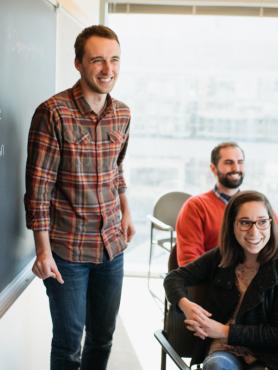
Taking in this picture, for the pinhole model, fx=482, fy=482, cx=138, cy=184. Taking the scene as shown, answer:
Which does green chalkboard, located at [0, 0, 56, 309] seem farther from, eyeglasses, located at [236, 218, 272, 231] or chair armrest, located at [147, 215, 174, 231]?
chair armrest, located at [147, 215, 174, 231]

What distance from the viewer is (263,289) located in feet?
5.78

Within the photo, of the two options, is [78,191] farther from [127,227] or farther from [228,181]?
[228,181]

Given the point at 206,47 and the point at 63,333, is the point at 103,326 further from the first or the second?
the point at 206,47

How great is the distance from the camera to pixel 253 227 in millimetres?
1843

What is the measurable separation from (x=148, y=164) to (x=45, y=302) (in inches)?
83.0

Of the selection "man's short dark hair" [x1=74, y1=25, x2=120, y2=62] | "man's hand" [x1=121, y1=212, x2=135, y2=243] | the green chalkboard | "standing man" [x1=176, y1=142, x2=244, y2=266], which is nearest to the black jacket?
"man's hand" [x1=121, y1=212, x2=135, y2=243]

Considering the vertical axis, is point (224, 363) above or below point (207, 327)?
below

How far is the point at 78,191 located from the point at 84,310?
0.47 m

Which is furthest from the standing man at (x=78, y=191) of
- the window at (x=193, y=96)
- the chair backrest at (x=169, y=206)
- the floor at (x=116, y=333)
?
the window at (x=193, y=96)

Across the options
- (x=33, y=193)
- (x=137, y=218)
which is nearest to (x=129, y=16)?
(x=137, y=218)

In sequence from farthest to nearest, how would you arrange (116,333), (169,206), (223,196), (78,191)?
(169,206) < (116,333) < (223,196) < (78,191)

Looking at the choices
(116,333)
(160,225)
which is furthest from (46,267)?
(160,225)

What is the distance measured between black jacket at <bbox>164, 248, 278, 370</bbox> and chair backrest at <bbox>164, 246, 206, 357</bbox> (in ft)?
0.09

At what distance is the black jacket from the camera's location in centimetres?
172
